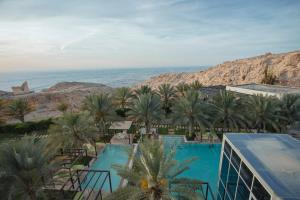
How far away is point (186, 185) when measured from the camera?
335 inches

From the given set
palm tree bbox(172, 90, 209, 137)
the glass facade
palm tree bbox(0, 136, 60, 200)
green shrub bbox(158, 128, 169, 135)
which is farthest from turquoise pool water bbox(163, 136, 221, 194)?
palm tree bbox(0, 136, 60, 200)

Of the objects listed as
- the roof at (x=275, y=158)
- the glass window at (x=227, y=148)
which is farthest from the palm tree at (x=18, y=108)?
the roof at (x=275, y=158)

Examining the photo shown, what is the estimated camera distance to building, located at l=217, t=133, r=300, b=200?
6430mm

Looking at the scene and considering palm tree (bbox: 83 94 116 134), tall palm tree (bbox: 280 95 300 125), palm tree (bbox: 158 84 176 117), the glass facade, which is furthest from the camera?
palm tree (bbox: 158 84 176 117)

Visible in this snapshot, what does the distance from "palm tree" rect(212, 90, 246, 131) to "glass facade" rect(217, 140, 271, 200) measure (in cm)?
953

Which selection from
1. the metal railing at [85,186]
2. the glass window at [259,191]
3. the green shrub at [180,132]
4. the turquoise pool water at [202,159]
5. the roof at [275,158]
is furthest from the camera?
the green shrub at [180,132]

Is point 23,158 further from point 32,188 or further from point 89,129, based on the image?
point 89,129

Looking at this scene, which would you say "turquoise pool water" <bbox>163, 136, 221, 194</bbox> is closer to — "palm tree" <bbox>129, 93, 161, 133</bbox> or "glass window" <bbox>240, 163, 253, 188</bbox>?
"palm tree" <bbox>129, 93, 161, 133</bbox>

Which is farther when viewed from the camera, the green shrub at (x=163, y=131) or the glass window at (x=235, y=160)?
the green shrub at (x=163, y=131)

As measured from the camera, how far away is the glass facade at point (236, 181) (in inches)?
280

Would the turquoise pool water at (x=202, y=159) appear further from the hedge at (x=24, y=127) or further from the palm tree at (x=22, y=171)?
the hedge at (x=24, y=127)

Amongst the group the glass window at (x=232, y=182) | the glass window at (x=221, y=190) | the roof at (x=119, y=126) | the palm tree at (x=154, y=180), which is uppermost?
the palm tree at (x=154, y=180)

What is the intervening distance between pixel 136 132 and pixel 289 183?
57.7 ft

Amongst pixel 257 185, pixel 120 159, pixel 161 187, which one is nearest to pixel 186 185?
pixel 161 187
